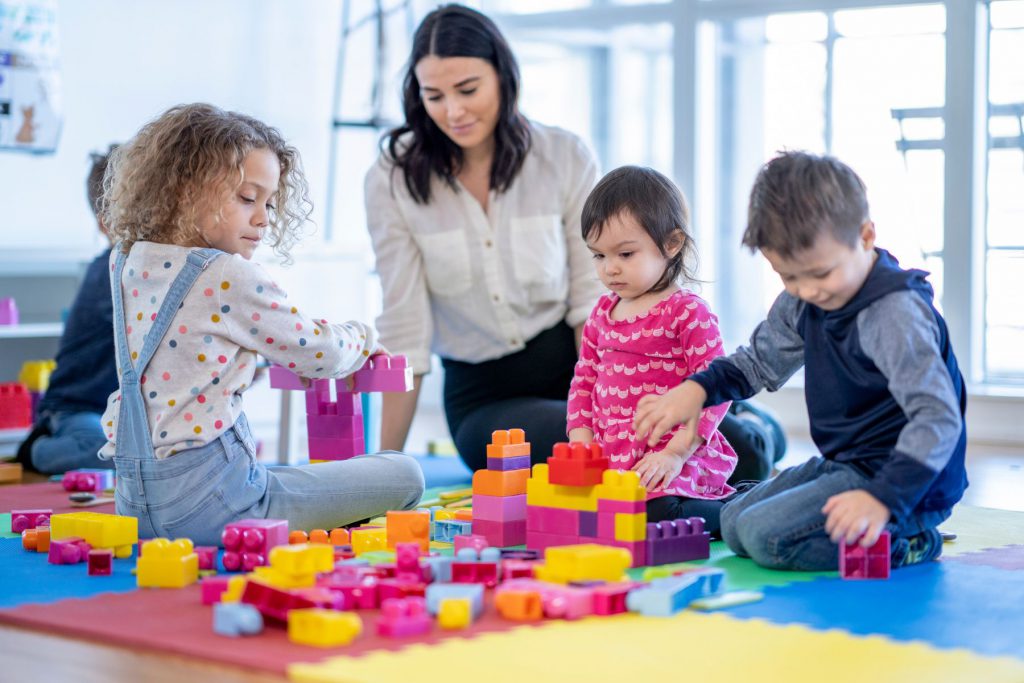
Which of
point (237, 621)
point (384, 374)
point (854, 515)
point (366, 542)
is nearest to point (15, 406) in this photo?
point (384, 374)

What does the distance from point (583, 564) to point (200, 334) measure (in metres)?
0.68

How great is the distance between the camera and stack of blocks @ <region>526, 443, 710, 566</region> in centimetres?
175

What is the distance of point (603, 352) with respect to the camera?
84.0 inches

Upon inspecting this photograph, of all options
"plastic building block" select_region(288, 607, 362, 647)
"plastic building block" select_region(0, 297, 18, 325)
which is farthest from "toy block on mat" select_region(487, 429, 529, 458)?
"plastic building block" select_region(0, 297, 18, 325)

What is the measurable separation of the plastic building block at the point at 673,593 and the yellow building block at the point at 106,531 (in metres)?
0.78

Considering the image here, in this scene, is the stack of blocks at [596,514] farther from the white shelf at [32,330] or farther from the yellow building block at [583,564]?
the white shelf at [32,330]

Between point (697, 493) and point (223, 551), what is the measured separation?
72 cm

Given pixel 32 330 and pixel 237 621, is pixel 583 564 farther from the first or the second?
pixel 32 330

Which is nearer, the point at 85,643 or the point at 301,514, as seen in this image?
the point at 85,643

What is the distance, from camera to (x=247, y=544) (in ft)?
5.77

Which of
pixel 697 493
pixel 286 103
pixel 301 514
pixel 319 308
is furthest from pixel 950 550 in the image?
pixel 286 103

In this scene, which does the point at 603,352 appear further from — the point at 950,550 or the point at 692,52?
the point at 692,52

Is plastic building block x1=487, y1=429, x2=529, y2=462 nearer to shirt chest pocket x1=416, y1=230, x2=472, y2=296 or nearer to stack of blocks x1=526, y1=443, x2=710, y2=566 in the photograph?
stack of blocks x1=526, y1=443, x2=710, y2=566

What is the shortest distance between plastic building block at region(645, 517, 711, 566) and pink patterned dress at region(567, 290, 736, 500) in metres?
0.15
